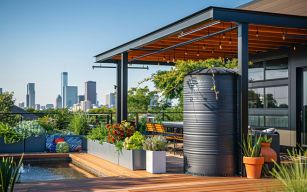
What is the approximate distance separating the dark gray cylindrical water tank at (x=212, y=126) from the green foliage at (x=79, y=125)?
19.5 ft

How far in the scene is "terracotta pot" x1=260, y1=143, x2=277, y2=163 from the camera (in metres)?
7.03

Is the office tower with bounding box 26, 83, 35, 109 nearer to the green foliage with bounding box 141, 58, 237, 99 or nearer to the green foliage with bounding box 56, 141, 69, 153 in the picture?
the green foliage with bounding box 56, 141, 69, 153

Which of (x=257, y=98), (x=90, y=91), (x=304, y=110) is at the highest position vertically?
(x=90, y=91)

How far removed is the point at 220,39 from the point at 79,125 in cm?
534

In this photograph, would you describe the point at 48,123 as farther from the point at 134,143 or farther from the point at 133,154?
the point at 133,154

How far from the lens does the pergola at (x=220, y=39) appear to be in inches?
272

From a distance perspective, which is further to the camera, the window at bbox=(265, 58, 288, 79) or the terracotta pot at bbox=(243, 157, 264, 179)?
the window at bbox=(265, 58, 288, 79)

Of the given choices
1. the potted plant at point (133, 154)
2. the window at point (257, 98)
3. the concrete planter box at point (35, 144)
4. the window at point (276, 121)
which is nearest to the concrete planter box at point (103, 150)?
the potted plant at point (133, 154)

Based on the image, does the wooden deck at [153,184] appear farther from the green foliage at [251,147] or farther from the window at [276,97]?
the window at [276,97]

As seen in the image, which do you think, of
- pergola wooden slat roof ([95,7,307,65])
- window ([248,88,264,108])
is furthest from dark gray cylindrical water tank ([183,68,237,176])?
window ([248,88,264,108])

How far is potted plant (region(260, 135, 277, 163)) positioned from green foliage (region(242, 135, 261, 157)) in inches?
9.5

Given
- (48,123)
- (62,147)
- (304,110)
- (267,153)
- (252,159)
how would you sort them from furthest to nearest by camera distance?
1. (48,123)
2. (62,147)
3. (304,110)
4. (267,153)
5. (252,159)

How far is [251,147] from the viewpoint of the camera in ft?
22.5

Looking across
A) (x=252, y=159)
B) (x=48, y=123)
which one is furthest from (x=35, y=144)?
(x=252, y=159)
